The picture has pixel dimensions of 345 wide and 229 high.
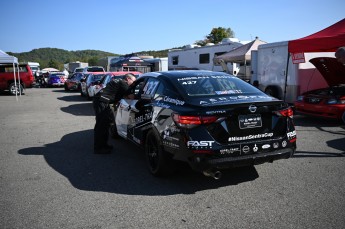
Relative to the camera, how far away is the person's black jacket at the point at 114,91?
607 cm

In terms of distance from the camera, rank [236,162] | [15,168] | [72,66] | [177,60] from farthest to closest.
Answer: [72,66], [177,60], [15,168], [236,162]

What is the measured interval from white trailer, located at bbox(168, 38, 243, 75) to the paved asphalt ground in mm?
14734

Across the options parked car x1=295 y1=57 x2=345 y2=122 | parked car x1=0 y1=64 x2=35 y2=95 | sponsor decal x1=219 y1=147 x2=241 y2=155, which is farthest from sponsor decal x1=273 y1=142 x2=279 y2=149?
parked car x1=0 y1=64 x2=35 y2=95

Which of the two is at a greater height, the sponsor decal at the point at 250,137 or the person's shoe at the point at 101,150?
the sponsor decal at the point at 250,137

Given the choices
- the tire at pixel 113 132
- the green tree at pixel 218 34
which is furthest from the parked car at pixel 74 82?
the green tree at pixel 218 34

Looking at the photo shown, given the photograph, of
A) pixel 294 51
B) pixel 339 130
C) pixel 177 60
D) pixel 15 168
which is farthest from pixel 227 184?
pixel 177 60

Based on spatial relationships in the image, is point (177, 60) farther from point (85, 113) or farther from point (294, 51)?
point (294, 51)

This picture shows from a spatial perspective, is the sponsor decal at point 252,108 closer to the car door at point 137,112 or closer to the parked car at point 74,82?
the car door at point 137,112

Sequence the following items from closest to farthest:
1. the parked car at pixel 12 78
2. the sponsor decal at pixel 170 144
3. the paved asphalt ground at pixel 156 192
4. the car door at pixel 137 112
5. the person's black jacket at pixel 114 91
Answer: the paved asphalt ground at pixel 156 192 → the sponsor decal at pixel 170 144 → the car door at pixel 137 112 → the person's black jacket at pixel 114 91 → the parked car at pixel 12 78

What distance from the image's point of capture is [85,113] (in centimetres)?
1173

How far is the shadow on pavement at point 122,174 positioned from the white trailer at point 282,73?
7147 mm

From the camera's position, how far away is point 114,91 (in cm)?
613

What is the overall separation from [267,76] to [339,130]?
6.20 meters

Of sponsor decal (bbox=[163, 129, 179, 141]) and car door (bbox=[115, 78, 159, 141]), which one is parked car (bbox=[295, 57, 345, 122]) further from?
sponsor decal (bbox=[163, 129, 179, 141])
